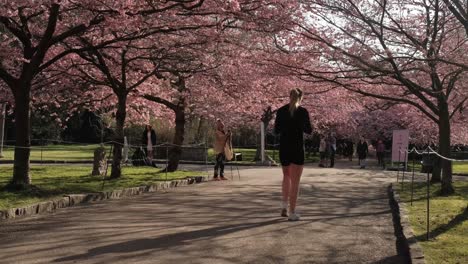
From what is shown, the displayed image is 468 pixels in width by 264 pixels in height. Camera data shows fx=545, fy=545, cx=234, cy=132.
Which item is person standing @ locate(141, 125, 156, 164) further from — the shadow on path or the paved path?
the shadow on path

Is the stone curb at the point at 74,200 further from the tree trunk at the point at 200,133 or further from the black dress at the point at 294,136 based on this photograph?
the tree trunk at the point at 200,133

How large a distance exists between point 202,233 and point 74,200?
4191mm

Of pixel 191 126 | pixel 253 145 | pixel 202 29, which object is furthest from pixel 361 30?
pixel 253 145

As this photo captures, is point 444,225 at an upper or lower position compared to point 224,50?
lower

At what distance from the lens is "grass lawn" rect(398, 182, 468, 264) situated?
6.32 meters

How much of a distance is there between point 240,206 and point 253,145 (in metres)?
43.9

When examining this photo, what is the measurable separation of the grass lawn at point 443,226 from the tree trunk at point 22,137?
781 centimetres

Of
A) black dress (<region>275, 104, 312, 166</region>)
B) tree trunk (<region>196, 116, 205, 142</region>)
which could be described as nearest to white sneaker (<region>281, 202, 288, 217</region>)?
black dress (<region>275, 104, 312, 166</region>)

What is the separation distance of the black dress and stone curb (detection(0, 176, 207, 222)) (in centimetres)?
439

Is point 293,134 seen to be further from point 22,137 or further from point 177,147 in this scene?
point 177,147

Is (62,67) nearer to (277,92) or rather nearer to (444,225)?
(277,92)

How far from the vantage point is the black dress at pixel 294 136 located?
8391mm

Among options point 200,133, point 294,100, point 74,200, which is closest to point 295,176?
point 294,100

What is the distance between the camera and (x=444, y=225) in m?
8.44
